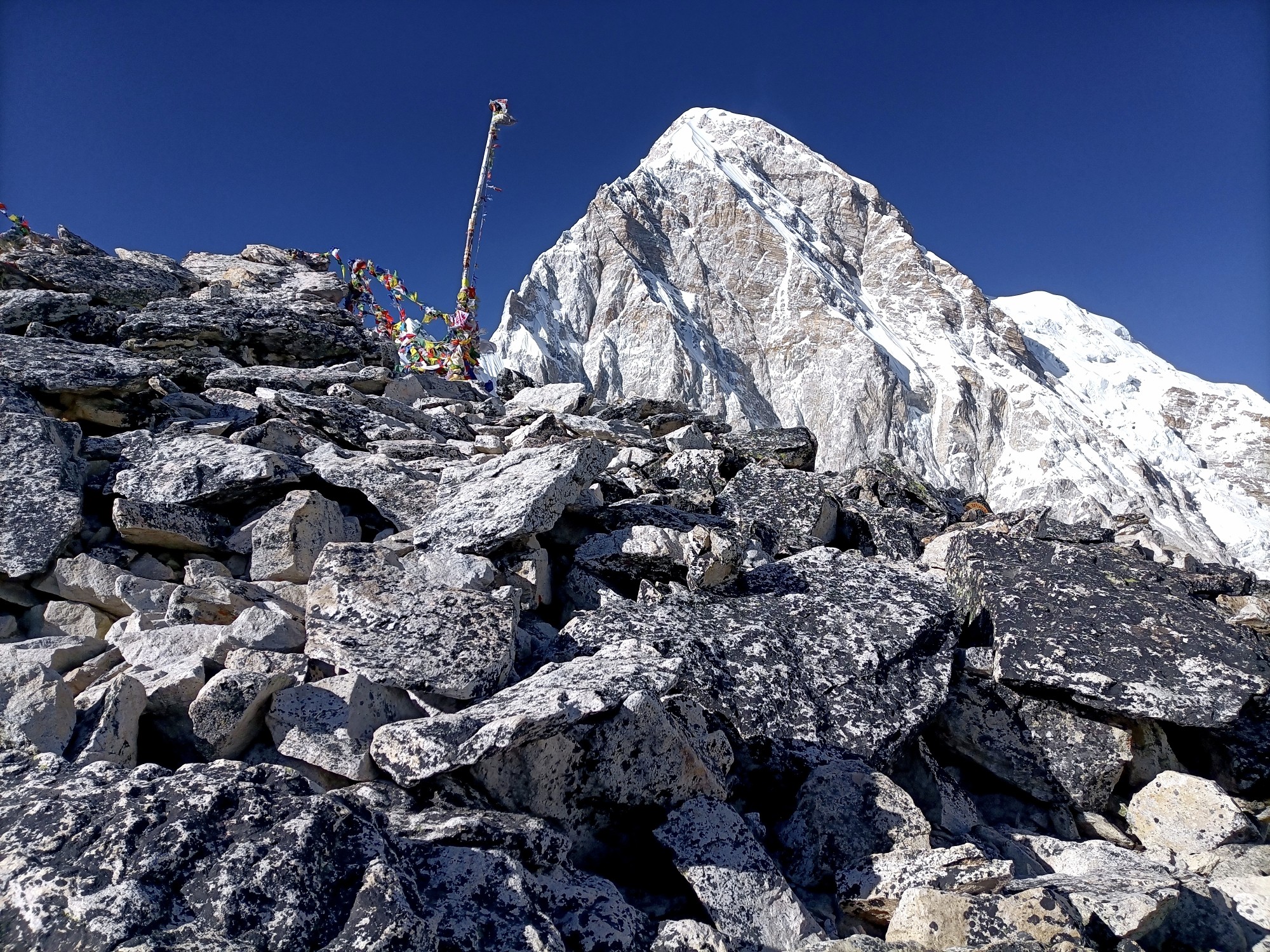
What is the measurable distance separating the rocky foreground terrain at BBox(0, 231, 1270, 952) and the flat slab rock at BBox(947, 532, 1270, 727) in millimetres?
20

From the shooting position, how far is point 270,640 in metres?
3.13

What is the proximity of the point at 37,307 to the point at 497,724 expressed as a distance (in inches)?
291

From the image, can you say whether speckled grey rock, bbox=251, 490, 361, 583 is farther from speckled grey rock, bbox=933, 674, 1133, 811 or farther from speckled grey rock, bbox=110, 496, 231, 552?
speckled grey rock, bbox=933, 674, 1133, 811

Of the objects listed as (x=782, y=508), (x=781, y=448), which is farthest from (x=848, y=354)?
(x=782, y=508)

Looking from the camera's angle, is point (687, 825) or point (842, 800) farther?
point (842, 800)

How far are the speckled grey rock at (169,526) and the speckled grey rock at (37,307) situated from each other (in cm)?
412

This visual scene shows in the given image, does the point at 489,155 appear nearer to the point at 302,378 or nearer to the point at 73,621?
the point at 302,378

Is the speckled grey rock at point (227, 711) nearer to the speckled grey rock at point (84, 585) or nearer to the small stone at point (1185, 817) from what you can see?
the speckled grey rock at point (84, 585)

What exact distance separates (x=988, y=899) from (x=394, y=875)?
1775 mm

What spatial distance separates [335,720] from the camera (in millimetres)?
2742

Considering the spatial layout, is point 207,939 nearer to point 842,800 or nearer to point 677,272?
point 842,800

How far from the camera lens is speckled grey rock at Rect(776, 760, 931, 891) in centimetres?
289

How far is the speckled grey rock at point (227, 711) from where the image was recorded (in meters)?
2.65

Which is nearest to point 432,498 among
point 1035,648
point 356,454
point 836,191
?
point 356,454
